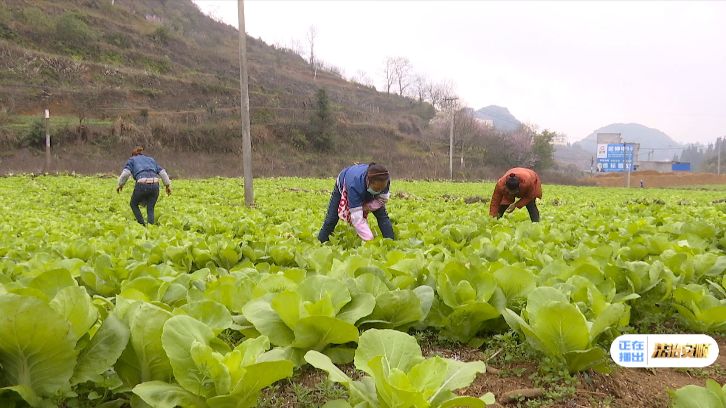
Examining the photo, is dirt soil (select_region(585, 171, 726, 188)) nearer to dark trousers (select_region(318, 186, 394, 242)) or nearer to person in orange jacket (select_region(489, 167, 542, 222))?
person in orange jacket (select_region(489, 167, 542, 222))

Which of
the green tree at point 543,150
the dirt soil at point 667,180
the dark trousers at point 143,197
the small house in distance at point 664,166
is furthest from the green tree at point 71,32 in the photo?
the small house in distance at point 664,166

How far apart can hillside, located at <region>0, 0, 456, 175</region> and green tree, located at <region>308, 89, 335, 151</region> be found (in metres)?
1.03

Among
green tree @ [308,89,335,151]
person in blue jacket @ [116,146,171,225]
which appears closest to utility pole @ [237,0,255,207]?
person in blue jacket @ [116,146,171,225]

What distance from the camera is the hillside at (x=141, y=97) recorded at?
5009 centimetres

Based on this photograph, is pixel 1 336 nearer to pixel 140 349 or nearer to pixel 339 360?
pixel 140 349

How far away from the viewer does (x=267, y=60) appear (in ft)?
322

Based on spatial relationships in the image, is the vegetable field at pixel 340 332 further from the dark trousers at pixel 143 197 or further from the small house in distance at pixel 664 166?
the small house in distance at pixel 664 166

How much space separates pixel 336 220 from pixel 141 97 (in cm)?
5768

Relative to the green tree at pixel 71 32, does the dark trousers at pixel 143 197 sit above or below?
below

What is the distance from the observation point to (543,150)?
73812mm

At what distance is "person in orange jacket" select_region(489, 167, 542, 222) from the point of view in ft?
30.5

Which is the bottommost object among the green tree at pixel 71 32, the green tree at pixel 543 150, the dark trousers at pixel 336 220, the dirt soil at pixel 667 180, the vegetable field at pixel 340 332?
the dirt soil at pixel 667 180

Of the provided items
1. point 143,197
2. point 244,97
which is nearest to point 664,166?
point 244,97

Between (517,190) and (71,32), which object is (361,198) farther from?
(71,32)
